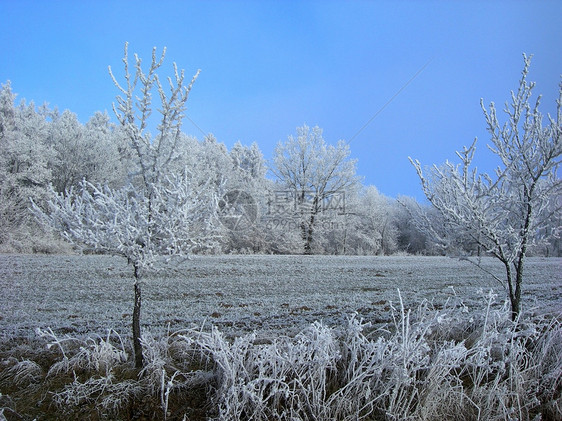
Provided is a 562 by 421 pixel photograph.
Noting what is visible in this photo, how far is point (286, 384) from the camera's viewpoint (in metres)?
3.01

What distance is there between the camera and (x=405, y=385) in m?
3.16

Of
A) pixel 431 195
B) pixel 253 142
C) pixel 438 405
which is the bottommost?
pixel 438 405

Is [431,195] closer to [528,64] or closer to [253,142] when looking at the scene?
[528,64]

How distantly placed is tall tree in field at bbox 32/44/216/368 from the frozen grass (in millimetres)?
473

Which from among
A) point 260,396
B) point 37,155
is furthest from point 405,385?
point 37,155

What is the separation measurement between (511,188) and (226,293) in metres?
5.74

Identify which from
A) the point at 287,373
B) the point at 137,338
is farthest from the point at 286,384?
the point at 137,338

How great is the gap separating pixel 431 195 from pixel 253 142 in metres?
37.6

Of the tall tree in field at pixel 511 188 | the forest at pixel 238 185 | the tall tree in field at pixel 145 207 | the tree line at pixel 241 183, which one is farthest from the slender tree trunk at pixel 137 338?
the forest at pixel 238 185

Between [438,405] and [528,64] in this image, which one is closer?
[438,405]

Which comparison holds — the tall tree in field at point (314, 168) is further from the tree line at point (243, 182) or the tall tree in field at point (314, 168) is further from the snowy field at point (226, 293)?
the snowy field at point (226, 293)

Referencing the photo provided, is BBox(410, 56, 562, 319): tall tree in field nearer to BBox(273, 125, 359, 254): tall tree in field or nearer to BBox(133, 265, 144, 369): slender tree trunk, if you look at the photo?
BBox(133, 265, 144, 369): slender tree trunk

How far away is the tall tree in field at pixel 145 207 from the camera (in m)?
3.31

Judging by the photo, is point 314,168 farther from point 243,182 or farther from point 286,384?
point 286,384
